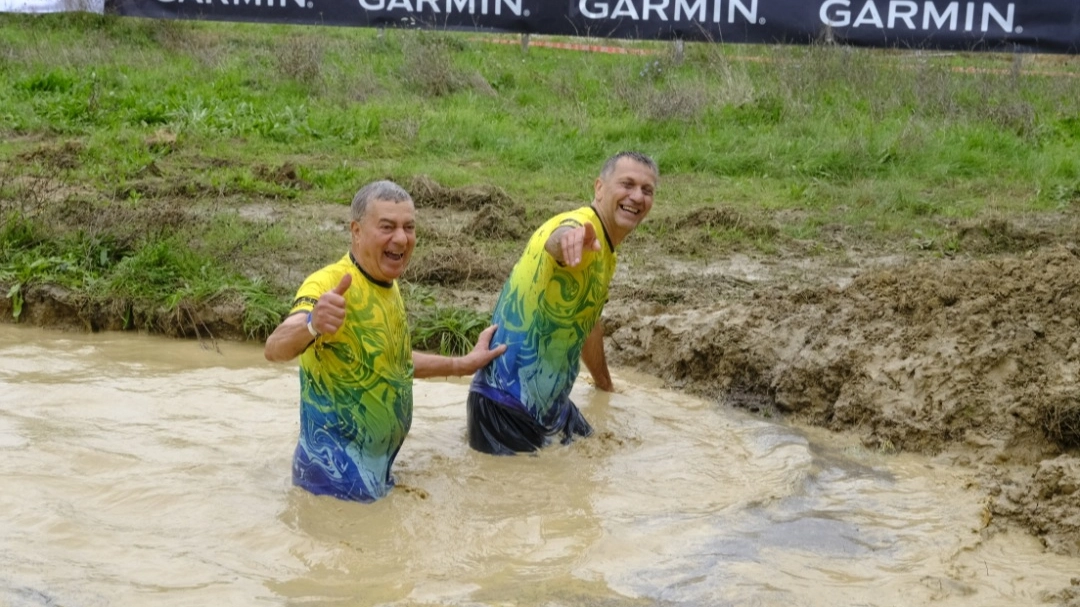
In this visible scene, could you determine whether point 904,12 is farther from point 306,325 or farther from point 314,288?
point 306,325

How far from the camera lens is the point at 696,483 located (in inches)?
240

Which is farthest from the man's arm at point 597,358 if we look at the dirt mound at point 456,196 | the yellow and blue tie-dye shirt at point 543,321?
the dirt mound at point 456,196

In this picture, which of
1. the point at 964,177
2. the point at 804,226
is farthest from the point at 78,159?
the point at 964,177

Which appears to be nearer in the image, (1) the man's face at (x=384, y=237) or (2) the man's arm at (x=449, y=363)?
(1) the man's face at (x=384, y=237)

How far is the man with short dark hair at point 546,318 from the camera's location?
19.7ft

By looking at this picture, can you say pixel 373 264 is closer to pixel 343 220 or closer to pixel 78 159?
pixel 343 220

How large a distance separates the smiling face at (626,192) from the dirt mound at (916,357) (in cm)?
171

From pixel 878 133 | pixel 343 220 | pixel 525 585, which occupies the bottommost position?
pixel 525 585

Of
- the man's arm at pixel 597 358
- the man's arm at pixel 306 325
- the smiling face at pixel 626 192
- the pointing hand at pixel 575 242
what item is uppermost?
the smiling face at pixel 626 192

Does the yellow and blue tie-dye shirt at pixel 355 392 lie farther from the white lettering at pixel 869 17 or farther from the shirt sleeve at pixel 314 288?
the white lettering at pixel 869 17

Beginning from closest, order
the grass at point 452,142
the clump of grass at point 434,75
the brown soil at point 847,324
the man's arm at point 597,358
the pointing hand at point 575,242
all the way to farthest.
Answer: the pointing hand at point 575,242 < the brown soil at point 847,324 < the man's arm at point 597,358 < the grass at point 452,142 < the clump of grass at point 434,75

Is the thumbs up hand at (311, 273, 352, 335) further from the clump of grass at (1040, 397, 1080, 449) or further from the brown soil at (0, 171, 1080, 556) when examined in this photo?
the clump of grass at (1040, 397, 1080, 449)

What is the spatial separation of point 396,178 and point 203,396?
433 centimetres

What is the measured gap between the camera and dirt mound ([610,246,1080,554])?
6293mm
